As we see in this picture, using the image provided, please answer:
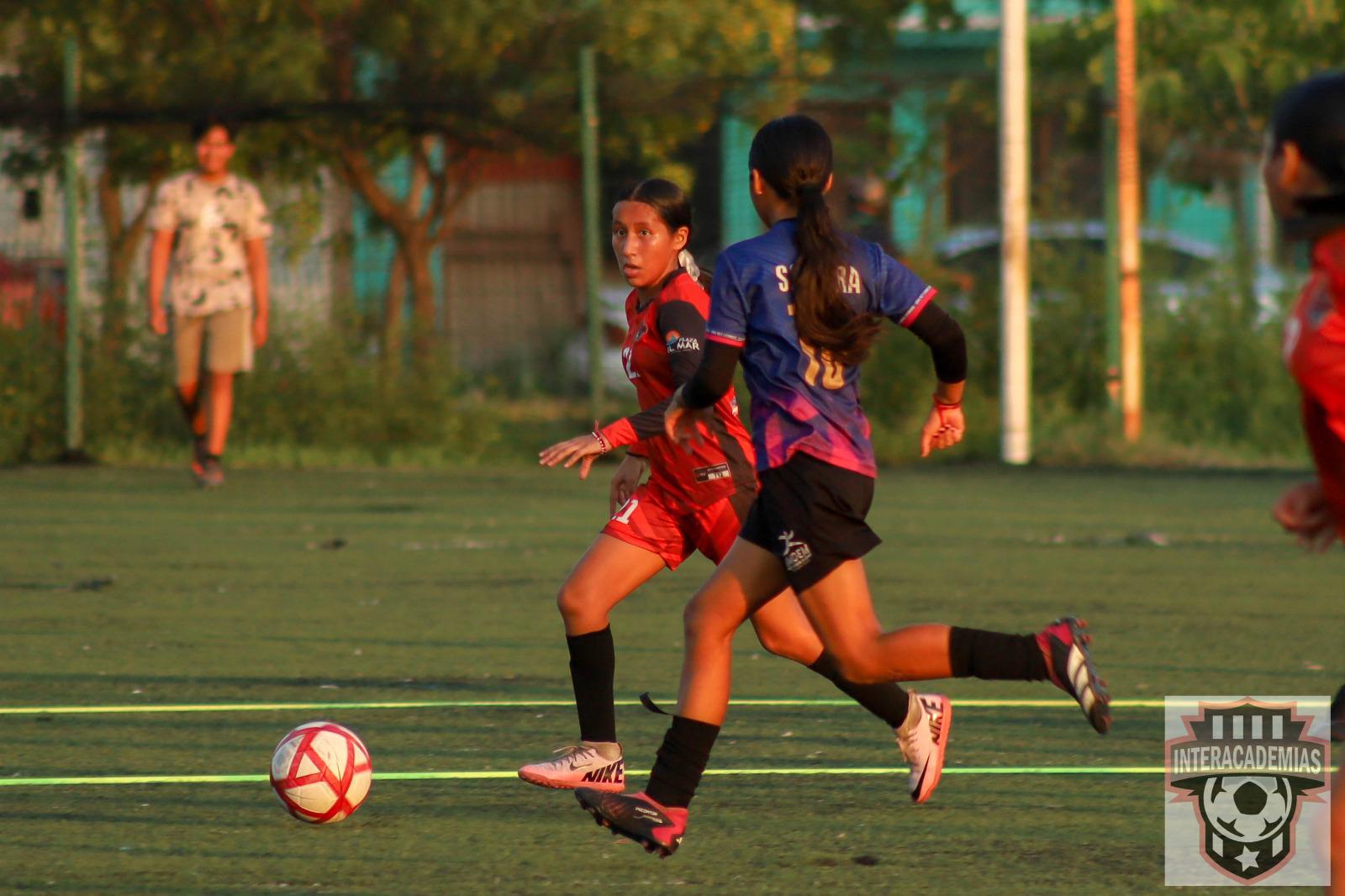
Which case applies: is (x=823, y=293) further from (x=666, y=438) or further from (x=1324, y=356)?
(x=1324, y=356)

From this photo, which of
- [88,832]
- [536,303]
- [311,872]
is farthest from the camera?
[536,303]

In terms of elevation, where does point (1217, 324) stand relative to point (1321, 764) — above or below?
above

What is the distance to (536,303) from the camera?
17.9m

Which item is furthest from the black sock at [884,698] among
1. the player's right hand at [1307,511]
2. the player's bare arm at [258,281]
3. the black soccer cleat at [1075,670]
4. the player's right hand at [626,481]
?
the player's bare arm at [258,281]

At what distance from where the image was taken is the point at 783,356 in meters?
5.16

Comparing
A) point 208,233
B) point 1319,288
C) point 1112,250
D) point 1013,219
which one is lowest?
point 1319,288

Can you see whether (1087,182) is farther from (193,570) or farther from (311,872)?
(311,872)

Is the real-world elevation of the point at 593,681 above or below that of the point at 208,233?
below

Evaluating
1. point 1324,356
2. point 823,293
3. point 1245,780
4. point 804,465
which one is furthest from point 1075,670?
point 1324,356

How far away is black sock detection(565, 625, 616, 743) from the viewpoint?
5.87 m

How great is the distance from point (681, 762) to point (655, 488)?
1096 millimetres

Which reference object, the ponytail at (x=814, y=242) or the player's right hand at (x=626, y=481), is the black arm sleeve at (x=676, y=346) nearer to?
the player's right hand at (x=626, y=481)

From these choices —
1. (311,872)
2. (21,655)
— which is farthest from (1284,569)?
(311,872)

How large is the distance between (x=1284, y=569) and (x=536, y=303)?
8.45 meters
